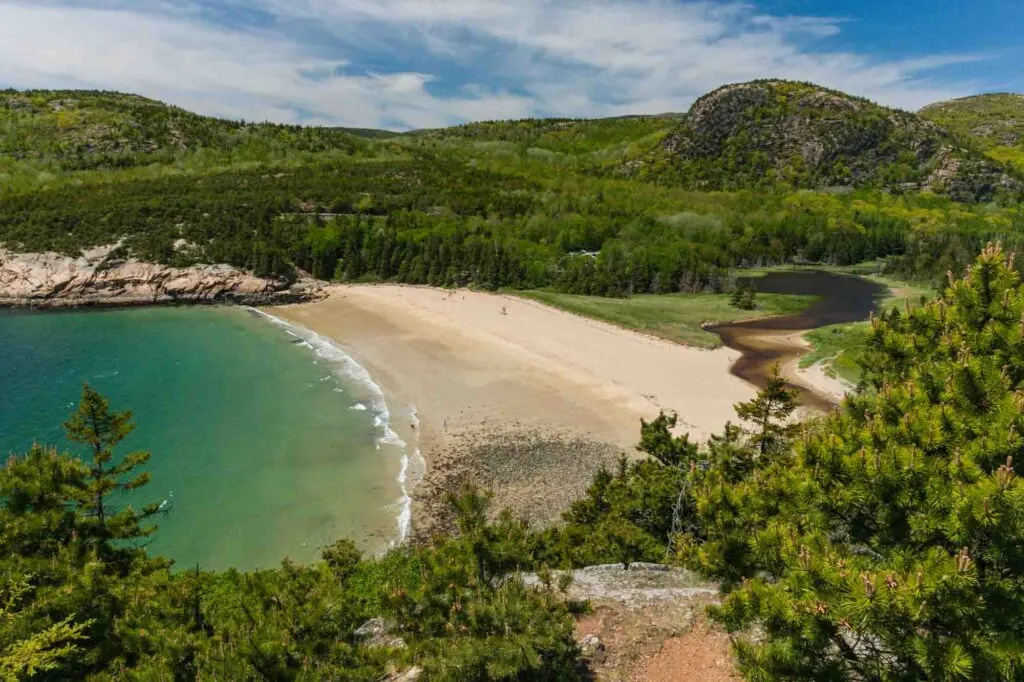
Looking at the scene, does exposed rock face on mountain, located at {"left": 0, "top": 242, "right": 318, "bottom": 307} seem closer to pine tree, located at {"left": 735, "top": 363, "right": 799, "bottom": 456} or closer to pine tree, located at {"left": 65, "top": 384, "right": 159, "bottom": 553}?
pine tree, located at {"left": 65, "top": 384, "right": 159, "bottom": 553}

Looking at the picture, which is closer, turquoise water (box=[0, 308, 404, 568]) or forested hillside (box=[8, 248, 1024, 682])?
forested hillside (box=[8, 248, 1024, 682])

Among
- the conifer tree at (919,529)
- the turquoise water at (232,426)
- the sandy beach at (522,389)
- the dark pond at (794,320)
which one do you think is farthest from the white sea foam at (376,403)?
the dark pond at (794,320)

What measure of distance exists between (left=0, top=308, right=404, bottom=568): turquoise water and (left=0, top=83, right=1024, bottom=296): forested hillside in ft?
90.4

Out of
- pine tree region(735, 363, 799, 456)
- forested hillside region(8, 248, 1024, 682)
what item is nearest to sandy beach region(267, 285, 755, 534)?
pine tree region(735, 363, 799, 456)

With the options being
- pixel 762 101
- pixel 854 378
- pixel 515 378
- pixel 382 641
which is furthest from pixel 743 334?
pixel 762 101

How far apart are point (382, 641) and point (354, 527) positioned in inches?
506

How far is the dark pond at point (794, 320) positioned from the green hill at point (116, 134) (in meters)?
108

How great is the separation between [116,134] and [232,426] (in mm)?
124924

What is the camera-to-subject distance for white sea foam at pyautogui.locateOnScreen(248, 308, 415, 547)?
24.7 m

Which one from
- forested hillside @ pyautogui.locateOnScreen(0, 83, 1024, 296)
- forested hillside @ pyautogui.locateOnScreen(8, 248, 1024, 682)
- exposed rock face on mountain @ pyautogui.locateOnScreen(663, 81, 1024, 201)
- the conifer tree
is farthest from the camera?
exposed rock face on mountain @ pyautogui.locateOnScreen(663, 81, 1024, 201)

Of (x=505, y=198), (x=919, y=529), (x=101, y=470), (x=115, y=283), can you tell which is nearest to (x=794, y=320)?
(x=505, y=198)

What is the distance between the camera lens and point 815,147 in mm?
159000

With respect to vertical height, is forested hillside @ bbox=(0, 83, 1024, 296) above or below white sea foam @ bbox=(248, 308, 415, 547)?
above

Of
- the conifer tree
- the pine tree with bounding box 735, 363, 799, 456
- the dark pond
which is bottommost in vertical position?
the dark pond
